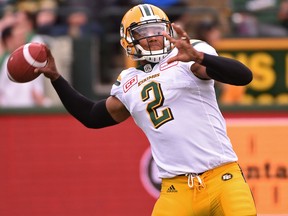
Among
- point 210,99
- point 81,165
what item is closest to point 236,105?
point 81,165

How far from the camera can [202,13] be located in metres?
11.9

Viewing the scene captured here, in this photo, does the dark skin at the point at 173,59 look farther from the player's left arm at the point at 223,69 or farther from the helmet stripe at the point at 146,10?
A: the helmet stripe at the point at 146,10

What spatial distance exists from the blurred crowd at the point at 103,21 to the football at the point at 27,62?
169 inches

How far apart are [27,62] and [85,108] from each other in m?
0.54

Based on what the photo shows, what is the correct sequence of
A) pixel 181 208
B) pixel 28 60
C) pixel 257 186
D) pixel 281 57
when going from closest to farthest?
pixel 181 208, pixel 28 60, pixel 257 186, pixel 281 57

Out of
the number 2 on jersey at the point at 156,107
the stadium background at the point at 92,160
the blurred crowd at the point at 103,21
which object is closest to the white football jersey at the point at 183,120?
the number 2 on jersey at the point at 156,107

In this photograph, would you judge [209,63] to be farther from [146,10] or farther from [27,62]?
[27,62]

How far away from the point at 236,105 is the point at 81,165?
1649mm

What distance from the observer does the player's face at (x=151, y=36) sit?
620 cm

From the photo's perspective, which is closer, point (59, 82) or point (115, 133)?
point (59, 82)

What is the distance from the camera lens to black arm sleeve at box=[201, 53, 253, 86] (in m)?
5.74

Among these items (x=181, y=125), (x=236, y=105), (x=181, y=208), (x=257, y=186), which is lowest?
(x=257, y=186)

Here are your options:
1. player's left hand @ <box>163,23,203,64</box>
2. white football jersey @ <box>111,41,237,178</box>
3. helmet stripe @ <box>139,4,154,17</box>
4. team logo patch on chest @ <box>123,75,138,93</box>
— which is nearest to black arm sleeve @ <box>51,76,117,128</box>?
team logo patch on chest @ <box>123,75,138,93</box>

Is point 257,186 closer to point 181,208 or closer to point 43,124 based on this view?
point 43,124
